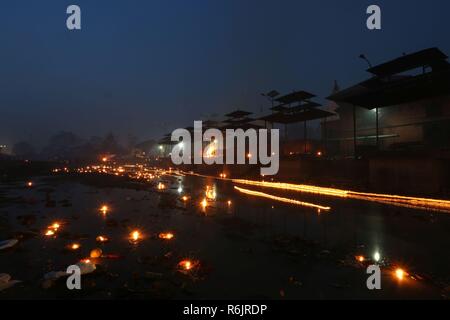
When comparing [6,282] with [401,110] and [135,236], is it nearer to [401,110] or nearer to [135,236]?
[135,236]

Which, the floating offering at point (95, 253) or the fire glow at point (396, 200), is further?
the fire glow at point (396, 200)

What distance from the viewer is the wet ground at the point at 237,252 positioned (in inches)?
208

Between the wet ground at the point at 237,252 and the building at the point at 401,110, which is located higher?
the building at the point at 401,110

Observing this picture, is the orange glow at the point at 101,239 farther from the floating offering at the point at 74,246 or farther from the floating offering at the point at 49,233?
the floating offering at the point at 49,233

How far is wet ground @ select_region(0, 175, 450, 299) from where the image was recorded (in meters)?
5.29

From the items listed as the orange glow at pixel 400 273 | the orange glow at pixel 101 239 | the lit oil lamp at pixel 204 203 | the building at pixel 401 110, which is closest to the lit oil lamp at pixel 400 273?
the orange glow at pixel 400 273

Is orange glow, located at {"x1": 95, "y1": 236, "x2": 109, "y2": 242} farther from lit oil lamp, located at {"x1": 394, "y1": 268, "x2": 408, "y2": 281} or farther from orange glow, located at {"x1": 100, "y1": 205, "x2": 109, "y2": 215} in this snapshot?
lit oil lamp, located at {"x1": 394, "y1": 268, "x2": 408, "y2": 281}

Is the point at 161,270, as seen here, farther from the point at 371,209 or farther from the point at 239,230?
Answer: the point at 371,209

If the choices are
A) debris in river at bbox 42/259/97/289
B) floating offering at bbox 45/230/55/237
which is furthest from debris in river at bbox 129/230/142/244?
floating offering at bbox 45/230/55/237

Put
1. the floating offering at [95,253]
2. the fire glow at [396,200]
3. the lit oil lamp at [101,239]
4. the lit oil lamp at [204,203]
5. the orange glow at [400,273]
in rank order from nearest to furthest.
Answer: the orange glow at [400,273], the floating offering at [95,253], the lit oil lamp at [101,239], the fire glow at [396,200], the lit oil lamp at [204,203]

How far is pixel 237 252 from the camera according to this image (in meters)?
7.61

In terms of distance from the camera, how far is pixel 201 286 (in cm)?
547

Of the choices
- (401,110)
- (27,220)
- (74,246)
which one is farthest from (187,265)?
(401,110)
